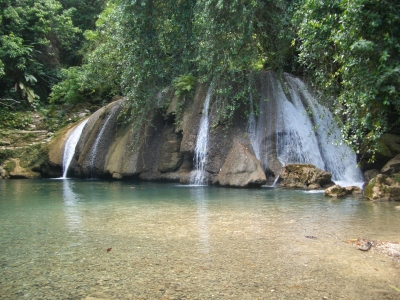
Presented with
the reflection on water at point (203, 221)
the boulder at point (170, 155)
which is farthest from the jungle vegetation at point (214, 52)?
the reflection on water at point (203, 221)

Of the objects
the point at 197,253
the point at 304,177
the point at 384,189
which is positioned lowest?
the point at 197,253

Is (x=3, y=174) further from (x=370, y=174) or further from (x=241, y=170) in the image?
(x=370, y=174)

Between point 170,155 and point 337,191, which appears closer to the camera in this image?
point 337,191

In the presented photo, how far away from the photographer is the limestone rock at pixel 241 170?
486 inches

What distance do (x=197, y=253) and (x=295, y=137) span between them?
10.2m

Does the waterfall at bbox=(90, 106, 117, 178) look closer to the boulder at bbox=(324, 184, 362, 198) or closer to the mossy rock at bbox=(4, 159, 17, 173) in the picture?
the mossy rock at bbox=(4, 159, 17, 173)

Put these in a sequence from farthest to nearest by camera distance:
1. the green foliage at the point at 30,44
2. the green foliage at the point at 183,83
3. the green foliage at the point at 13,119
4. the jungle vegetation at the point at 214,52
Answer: the green foliage at the point at 30,44 → the green foliage at the point at 13,119 → the green foliage at the point at 183,83 → the jungle vegetation at the point at 214,52

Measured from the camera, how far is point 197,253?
4.53 meters

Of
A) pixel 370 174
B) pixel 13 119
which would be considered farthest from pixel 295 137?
pixel 13 119

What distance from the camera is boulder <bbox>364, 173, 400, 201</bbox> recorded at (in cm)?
895

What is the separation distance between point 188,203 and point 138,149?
25.2 ft

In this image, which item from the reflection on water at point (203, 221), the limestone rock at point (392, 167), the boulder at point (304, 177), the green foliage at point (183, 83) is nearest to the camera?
the reflection on water at point (203, 221)

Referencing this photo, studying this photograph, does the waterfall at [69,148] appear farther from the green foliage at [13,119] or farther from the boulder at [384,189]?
the boulder at [384,189]

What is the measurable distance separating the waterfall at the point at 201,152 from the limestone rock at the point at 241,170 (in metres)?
0.97
